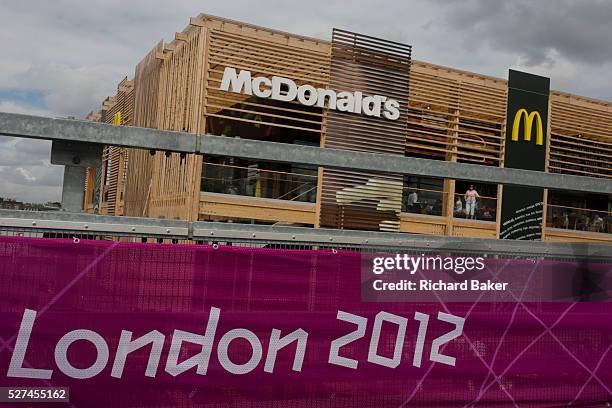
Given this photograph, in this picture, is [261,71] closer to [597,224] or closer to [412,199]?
[412,199]

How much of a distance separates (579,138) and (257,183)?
14.7 metres

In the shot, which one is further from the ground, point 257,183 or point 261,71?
point 261,71

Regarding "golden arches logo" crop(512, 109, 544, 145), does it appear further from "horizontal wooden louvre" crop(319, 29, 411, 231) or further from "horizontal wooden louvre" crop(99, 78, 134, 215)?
"horizontal wooden louvre" crop(99, 78, 134, 215)

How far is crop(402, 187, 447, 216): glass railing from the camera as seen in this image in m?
21.0

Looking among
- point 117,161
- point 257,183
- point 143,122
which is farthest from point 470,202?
point 117,161

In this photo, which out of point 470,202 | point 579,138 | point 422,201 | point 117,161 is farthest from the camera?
point 117,161

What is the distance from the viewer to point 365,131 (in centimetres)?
2062

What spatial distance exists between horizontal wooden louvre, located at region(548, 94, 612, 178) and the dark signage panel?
73 centimetres

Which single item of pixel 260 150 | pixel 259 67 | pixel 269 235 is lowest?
pixel 269 235

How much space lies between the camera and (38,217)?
3092 mm

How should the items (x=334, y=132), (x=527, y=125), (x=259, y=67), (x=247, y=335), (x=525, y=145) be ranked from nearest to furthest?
(x=247, y=335) → (x=259, y=67) → (x=334, y=132) → (x=527, y=125) → (x=525, y=145)

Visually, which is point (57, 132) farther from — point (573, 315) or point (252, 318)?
point (573, 315)

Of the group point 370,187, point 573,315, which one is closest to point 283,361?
point 573,315

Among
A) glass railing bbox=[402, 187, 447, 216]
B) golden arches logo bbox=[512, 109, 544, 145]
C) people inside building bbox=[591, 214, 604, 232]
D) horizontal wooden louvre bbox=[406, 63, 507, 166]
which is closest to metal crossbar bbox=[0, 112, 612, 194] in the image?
glass railing bbox=[402, 187, 447, 216]
